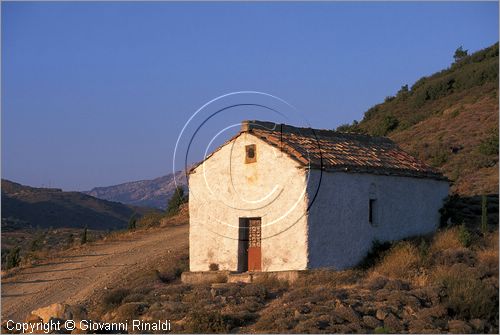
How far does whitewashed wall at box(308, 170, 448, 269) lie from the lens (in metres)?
22.2

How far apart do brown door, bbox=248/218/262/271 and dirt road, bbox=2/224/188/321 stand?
4.50 m

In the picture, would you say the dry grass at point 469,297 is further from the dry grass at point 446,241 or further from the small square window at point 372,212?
the small square window at point 372,212

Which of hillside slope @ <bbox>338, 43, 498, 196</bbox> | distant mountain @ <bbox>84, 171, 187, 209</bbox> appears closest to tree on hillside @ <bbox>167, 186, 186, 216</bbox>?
hillside slope @ <bbox>338, 43, 498, 196</bbox>

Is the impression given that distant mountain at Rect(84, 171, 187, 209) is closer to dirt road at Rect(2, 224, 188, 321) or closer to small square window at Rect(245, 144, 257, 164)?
dirt road at Rect(2, 224, 188, 321)

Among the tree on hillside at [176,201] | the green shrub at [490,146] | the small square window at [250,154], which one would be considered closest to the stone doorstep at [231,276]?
the small square window at [250,154]

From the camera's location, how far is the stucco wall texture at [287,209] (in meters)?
22.1

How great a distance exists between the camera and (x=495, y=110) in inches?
1905

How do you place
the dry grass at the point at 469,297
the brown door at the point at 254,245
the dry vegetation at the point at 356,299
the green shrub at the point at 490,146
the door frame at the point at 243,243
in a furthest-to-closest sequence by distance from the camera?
the green shrub at the point at 490,146
the door frame at the point at 243,243
the brown door at the point at 254,245
the dry grass at the point at 469,297
the dry vegetation at the point at 356,299

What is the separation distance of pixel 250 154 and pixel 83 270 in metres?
7.74

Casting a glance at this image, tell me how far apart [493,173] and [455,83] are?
22.9m

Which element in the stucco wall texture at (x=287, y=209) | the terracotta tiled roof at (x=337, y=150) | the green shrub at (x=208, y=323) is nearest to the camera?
the green shrub at (x=208, y=323)

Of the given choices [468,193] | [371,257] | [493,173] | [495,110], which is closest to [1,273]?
[371,257]

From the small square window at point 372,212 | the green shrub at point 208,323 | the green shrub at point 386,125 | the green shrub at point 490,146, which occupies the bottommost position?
the green shrub at point 208,323

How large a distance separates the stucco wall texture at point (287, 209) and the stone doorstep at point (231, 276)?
13.9 inches
